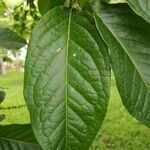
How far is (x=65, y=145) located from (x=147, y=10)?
0.22 metres

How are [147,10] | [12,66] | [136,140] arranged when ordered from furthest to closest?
[12,66] → [136,140] → [147,10]

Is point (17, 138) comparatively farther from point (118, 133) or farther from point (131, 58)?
point (118, 133)

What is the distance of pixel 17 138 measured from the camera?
1.07m

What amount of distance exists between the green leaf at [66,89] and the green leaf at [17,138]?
0.38 m

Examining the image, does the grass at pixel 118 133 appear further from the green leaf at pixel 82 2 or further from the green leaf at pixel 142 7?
the green leaf at pixel 142 7

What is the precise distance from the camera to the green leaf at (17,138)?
1049mm

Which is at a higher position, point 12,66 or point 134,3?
point 134,3

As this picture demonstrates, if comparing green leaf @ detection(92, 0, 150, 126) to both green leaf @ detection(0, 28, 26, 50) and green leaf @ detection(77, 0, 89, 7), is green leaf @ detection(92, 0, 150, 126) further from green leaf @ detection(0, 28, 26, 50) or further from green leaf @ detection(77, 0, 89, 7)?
green leaf @ detection(0, 28, 26, 50)

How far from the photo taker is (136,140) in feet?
22.8

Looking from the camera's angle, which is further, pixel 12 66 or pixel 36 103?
pixel 12 66

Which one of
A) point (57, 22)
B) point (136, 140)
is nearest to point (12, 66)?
point (136, 140)

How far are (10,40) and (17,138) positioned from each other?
243 mm

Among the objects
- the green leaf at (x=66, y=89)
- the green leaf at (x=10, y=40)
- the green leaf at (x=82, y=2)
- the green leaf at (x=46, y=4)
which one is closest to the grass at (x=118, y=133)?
the green leaf at (x=10, y=40)

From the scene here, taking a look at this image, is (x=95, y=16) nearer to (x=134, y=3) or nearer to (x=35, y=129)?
(x=134, y=3)
